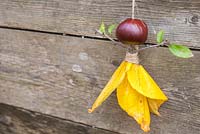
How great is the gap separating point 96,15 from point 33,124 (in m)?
0.45

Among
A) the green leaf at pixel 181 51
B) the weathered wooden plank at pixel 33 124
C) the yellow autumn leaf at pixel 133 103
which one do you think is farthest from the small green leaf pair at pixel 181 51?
the weathered wooden plank at pixel 33 124

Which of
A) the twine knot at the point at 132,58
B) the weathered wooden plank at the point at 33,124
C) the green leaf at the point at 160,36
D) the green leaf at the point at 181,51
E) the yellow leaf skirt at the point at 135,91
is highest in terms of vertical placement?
the green leaf at the point at 160,36

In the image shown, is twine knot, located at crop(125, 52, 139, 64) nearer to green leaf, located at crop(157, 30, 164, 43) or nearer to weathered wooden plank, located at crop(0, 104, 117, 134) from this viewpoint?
green leaf, located at crop(157, 30, 164, 43)

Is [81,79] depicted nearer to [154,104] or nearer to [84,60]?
[84,60]

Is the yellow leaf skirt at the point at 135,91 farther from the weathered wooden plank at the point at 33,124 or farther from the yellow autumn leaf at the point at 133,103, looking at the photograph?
the weathered wooden plank at the point at 33,124

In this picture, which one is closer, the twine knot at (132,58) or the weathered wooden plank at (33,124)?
the twine knot at (132,58)

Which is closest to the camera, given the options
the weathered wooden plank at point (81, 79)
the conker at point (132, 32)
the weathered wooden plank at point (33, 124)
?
the conker at point (132, 32)

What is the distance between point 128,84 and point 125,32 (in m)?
0.12

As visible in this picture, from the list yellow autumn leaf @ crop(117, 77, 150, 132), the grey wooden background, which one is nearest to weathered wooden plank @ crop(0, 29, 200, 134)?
the grey wooden background

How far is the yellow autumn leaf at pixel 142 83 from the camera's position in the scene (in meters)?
0.84

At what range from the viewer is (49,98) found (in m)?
1.18

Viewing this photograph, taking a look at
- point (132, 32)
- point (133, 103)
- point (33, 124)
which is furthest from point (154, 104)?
point (33, 124)

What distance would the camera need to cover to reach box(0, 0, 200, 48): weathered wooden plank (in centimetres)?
90

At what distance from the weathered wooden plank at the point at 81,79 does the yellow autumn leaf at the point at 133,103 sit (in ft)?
0.37
